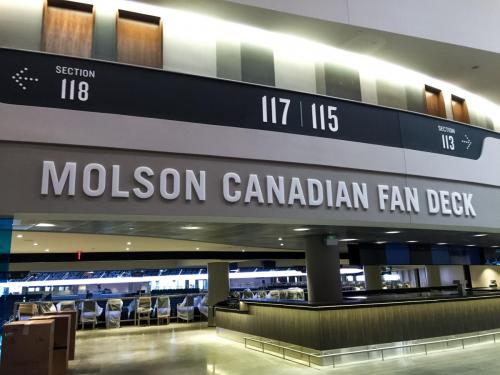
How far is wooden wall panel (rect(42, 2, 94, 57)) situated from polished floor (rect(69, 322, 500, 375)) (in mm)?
5610

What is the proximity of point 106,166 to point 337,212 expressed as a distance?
123 inches

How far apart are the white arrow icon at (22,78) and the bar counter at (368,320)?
5880mm

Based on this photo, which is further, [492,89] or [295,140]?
[492,89]

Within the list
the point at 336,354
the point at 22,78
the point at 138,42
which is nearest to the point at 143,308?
the point at 336,354

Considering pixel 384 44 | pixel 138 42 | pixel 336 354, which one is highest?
pixel 384 44

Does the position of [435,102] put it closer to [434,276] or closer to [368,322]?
[368,322]

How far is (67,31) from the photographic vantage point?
5.64 metres

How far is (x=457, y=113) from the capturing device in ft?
29.4

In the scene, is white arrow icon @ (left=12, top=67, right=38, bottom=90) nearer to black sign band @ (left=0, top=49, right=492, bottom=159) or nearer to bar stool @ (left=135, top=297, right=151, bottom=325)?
black sign band @ (left=0, top=49, right=492, bottom=159)

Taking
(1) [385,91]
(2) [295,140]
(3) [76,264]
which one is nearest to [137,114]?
(2) [295,140]

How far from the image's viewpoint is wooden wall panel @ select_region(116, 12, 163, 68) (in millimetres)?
5879

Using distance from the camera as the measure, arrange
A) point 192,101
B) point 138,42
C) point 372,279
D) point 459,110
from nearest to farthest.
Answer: point 192,101, point 138,42, point 459,110, point 372,279

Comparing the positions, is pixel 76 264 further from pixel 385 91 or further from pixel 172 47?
pixel 385 91

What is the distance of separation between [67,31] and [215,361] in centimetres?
656
